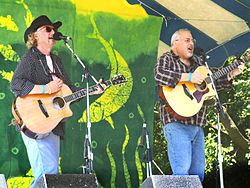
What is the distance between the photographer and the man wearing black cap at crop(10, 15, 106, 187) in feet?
14.7

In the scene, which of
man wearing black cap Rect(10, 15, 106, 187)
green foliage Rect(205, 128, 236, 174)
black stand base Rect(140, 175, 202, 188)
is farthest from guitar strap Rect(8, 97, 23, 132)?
green foliage Rect(205, 128, 236, 174)

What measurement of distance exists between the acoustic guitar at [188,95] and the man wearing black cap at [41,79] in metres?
0.71

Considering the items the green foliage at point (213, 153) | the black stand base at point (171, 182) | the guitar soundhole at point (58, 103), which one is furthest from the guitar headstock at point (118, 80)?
the green foliage at point (213, 153)

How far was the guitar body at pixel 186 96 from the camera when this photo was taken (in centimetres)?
498

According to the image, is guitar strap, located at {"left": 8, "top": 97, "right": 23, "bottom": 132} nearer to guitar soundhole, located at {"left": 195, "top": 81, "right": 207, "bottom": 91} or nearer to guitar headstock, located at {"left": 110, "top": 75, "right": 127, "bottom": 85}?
guitar headstock, located at {"left": 110, "top": 75, "right": 127, "bottom": 85}

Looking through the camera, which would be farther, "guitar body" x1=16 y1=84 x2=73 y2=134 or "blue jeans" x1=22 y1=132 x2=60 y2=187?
"guitar body" x1=16 y1=84 x2=73 y2=134

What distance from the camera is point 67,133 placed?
18.0 ft

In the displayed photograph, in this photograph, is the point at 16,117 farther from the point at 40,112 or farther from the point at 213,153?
the point at 213,153

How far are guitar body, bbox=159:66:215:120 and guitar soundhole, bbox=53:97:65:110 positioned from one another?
1.00m

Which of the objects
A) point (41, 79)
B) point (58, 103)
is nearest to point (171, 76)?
point (58, 103)

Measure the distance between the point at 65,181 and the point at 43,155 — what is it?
1123 mm

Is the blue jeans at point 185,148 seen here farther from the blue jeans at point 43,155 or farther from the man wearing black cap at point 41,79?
the blue jeans at point 43,155

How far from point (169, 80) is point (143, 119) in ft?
3.25

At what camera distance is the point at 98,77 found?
5648mm
